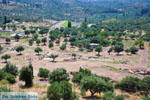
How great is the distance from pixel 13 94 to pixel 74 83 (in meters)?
19.5

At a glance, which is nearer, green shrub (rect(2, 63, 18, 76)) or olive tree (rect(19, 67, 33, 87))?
olive tree (rect(19, 67, 33, 87))

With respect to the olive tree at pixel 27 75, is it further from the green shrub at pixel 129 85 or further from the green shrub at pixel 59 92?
the green shrub at pixel 129 85

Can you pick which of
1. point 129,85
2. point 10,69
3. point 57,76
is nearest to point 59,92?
point 57,76

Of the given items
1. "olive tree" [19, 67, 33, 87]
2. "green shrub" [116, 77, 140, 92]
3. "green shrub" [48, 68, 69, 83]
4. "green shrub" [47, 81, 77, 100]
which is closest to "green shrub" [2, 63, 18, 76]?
"olive tree" [19, 67, 33, 87]

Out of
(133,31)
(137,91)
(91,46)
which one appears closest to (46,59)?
(91,46)

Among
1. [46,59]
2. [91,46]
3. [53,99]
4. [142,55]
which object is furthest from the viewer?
[91,46]

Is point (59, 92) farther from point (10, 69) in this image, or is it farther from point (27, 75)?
point (10, 69)

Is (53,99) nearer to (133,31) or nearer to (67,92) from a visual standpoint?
(67,92)

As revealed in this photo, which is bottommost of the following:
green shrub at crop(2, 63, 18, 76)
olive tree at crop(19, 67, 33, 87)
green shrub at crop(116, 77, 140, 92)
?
green shrub at crop(116, 77, 140, 92)

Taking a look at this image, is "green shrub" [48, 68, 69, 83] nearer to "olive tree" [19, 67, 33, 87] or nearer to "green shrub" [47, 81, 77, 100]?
"olive tree" [19, 67, 33, 87]

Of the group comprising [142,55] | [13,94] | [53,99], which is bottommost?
[142,55]

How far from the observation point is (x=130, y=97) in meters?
32.4

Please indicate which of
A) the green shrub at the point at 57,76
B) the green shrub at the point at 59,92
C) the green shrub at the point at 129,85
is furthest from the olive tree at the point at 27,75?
the green shrub at the point at 129,85

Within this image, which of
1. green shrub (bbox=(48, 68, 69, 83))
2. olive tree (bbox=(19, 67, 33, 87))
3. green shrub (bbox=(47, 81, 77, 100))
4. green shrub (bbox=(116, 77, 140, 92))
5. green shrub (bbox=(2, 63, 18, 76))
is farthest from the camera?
green shrub (bbox=(2, 63, 18, 76))
